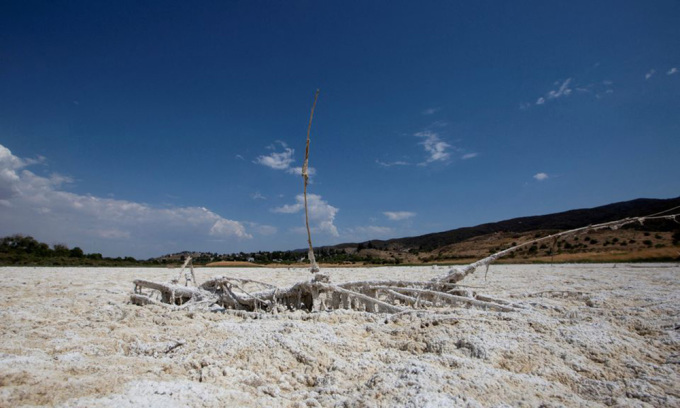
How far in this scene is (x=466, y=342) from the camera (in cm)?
294

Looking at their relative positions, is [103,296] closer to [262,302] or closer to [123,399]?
[262,302]

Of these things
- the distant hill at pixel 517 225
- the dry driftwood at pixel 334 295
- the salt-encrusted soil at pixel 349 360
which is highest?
the distant hill at pixel 517 225

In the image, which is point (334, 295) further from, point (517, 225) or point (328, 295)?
point (517, 225)

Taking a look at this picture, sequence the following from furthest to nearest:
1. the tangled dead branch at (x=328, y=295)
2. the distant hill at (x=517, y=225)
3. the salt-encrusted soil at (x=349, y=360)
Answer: the distant hill at (x=517, y=225), the tangled dead branch at (x=328, y=295), the salt-encrusted soil at (x=349, y=360)

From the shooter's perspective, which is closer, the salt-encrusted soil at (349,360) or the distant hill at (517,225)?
the salt-encrusted soil at (349,360)

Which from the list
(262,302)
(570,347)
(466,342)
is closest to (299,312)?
(262,302)

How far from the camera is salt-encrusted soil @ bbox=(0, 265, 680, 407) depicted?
211 centimetres

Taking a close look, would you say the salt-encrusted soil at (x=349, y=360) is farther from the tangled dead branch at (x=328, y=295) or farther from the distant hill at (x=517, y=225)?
the distant hill at (x=517, y=225)

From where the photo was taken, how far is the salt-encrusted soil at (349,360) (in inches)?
83.0

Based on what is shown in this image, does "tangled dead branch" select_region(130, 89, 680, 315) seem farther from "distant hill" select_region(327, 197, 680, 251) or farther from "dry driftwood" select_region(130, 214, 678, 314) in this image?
"distant hill" select_region(327, 197, 680, 251)

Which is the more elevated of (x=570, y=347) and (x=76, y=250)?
(x=76, y=250)

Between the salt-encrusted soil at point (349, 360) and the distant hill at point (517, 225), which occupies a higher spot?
the distant hill at point (517, 225)

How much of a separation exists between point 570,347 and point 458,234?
51.0m

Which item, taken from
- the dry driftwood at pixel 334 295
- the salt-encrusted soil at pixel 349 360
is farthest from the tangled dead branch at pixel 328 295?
the salt-encrusted soil at pixel 349 360
